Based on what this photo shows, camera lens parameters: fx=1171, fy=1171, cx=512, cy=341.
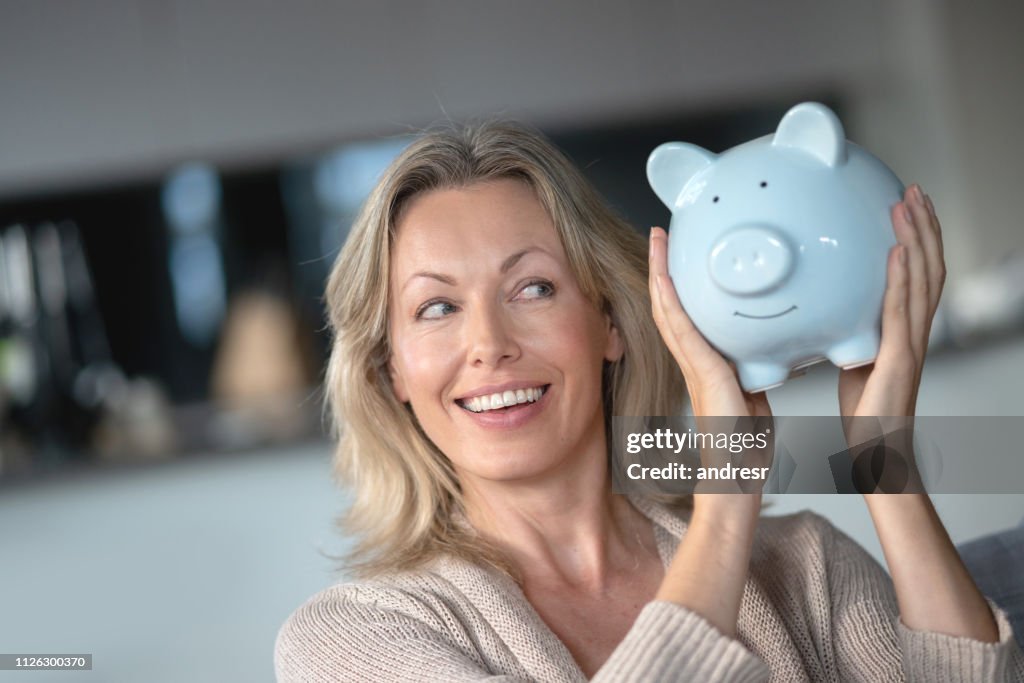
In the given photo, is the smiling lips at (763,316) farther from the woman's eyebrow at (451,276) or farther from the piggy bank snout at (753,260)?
the woman's eyebrow at (451,276)

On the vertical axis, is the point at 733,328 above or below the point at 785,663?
above

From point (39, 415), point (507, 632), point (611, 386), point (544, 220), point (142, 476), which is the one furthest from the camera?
point (39, 415)

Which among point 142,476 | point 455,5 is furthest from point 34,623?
point 455,5

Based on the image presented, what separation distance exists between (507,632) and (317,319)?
9.50 feet

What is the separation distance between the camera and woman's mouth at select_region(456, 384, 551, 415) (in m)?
1.37

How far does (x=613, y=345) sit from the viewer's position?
61.6 inches

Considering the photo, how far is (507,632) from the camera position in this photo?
1318 millimetres

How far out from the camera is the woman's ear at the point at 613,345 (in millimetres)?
1553

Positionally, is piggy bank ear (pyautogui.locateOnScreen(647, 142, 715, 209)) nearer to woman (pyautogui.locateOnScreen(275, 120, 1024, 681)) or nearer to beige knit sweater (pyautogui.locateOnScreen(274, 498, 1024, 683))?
woman (pyautogui.locateOnScreen(275, 120, 1024, 681))

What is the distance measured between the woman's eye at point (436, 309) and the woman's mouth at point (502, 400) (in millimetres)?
108

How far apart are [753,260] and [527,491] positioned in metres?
0.55

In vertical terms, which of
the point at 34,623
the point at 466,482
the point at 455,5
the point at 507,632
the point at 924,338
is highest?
the point at 455,5

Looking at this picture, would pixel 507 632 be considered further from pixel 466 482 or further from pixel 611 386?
pixel 611 386

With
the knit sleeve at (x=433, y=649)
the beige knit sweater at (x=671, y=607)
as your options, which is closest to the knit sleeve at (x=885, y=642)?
the beige knit sweater at (x=671, y=607)
